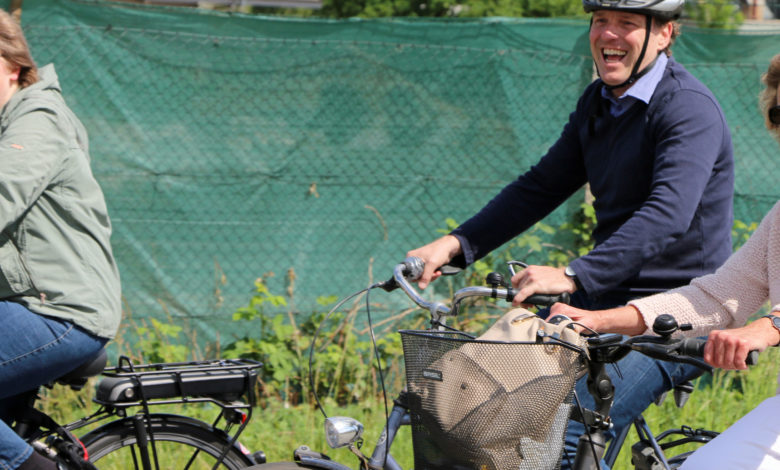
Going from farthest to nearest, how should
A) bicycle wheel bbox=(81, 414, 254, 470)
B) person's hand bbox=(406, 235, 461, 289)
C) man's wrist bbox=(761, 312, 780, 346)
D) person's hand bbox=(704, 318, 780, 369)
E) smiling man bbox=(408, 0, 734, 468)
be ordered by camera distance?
bicycle wheel bbox=(81, 414, 254, 470) → person's hand bbox=(406, 235, 461, 289) → smiling man bbox=(408, 0, 734, 468) → man's wrist bbox=(761, 312, 780, 346) → person's hand bbox=(704, 318, 780, 369)

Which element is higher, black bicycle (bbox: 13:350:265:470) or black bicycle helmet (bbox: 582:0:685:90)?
black bicycle helmet (bbox: 582:0:685:90)

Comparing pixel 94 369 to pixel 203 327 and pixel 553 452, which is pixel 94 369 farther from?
pixel 203 327

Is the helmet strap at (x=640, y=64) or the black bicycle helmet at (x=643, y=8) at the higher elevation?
the black bicycle helmet at (x=643, y=8)

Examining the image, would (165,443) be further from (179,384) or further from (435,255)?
(435,255)

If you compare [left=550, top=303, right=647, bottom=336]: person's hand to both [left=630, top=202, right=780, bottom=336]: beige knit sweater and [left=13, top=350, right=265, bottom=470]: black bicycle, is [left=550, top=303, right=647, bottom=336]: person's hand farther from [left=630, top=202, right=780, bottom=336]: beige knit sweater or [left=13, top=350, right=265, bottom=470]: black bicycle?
[left=13, top=350, right=265, bottom=470]: black bicycle

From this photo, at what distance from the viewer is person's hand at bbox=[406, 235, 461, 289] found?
2955mm

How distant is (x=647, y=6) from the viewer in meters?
2.98

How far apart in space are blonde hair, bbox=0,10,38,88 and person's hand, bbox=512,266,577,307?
178cm

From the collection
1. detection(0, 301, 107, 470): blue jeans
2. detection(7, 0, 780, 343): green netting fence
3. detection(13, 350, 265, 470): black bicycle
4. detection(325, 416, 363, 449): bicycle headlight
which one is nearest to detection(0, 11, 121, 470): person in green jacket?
detection(0, 301, 107, 470): blue jeans

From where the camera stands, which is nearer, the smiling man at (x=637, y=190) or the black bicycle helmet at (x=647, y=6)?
the smiling man at (x=637, y=190)

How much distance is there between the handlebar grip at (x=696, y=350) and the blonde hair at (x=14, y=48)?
7.40 ft

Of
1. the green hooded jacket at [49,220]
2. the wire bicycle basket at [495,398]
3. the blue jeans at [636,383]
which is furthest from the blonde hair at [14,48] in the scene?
the blue jeans at [636,383]

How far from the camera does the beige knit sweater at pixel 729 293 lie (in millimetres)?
2684

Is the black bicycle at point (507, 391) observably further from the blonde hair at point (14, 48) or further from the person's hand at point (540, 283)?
the blonde hair at point (14, 48)
